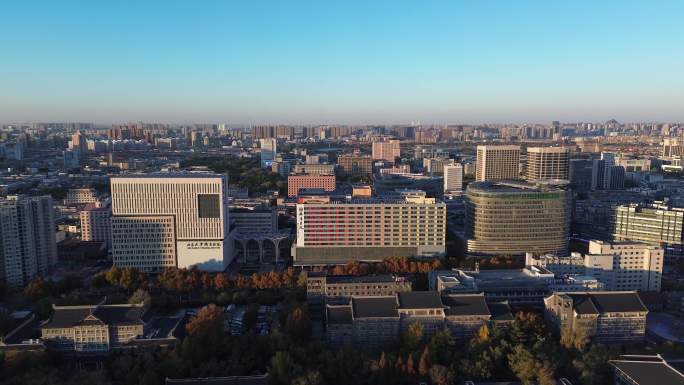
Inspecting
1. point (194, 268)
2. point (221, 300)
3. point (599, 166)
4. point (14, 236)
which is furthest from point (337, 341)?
point (599, 166)

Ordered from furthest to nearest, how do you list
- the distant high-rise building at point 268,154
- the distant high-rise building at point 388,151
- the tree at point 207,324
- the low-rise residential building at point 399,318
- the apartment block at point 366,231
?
the distant high-rise building at point 388,151 → the distant high-rise building at point 268,154 → the apartment block at point 366,231 → the low-rise residential building at point 399,318 → the tree at point 207,324

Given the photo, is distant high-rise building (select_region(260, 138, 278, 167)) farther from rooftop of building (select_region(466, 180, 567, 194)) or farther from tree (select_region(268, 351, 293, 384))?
tree (select_region(268, 351, 293, 384))

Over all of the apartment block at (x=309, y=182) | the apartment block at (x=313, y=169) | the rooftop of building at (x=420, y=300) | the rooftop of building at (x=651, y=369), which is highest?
the apartment block at (x=313, y=169)

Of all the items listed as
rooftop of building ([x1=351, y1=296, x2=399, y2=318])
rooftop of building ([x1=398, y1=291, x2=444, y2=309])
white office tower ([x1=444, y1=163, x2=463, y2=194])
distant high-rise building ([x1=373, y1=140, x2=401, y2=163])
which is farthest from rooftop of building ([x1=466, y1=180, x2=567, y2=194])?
distant high-rise building ([x1=373, y1=140, x2=401, y2=163])

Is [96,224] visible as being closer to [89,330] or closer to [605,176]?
[89,330]

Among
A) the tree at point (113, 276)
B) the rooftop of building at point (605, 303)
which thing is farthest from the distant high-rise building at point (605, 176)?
the tree at point (113, 276)

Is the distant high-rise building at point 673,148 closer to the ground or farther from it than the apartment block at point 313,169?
farther from it

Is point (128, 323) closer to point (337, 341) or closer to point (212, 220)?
point (337, 341)

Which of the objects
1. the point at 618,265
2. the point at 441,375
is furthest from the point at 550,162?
the point at 441,375

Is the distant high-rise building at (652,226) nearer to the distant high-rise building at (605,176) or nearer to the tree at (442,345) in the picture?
the tree at (442,345)
